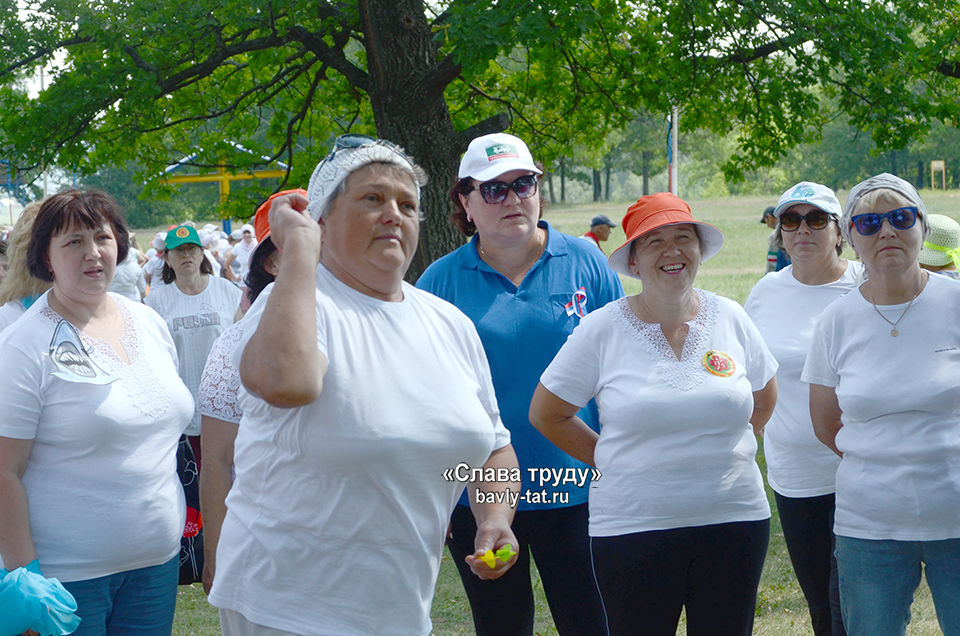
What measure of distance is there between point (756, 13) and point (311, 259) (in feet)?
28.9

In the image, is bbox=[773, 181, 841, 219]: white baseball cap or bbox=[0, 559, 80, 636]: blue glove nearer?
bbox=[0, 559, 80, 636]: blue glove

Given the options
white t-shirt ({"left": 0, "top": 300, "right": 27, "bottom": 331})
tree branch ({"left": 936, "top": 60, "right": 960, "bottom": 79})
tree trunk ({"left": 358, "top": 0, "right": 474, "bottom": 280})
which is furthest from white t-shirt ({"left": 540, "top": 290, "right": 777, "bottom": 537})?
tree branch ({"left": 936, "top": 60, "right": 960, "bottom": 79})

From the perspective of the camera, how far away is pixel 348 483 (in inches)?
85.4

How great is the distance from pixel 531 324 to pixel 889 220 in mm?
1249

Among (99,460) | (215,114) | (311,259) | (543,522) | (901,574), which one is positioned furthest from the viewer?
(215,114)

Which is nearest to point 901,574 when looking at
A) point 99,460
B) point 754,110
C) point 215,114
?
point 99,460

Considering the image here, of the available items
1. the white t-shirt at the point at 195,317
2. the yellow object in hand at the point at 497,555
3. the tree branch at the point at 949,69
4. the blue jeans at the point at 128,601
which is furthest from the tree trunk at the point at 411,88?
the yellow object in hand at the point at 497,555

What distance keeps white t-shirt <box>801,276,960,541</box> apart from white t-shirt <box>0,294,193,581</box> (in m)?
2.23

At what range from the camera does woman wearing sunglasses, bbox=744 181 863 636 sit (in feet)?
13.6

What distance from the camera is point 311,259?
6.86 ft

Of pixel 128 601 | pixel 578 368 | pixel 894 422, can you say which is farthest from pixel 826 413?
pixel 128 601

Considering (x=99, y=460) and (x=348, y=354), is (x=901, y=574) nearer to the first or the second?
(x=348, y=354)

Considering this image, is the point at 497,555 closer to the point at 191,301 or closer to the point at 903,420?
the point at 903,420

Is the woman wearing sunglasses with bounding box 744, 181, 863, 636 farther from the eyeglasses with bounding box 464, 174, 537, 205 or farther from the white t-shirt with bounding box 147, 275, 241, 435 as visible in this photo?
the white t-shirt with bounding box 147, 275, 241, 435
